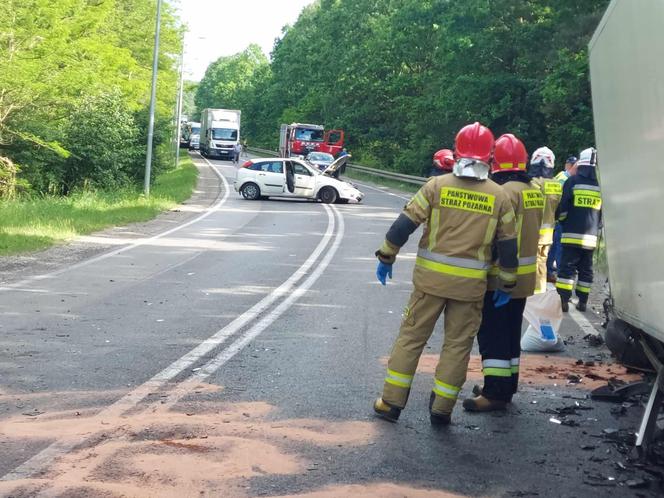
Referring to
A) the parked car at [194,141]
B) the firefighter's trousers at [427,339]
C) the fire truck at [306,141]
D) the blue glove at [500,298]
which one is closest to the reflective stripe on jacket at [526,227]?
the blue glove at [500,298]

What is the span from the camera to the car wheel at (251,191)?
34.1 meters

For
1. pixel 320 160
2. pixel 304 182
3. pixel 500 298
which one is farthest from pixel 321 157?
pixel 500 298

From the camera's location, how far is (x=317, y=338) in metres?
9.41

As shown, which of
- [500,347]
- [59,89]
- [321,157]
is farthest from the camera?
[321,157]

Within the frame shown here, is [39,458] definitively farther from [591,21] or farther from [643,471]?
[591,21]

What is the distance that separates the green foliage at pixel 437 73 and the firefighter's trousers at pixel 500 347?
27555 mm

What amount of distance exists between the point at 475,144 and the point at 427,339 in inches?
50.8

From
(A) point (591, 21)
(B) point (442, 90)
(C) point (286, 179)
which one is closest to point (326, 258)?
(C) point (286, 179)

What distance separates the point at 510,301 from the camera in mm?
7219

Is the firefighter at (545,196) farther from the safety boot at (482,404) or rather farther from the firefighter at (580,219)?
the safety boot at (482,404)

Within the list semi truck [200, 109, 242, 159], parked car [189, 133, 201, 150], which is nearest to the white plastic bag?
semi truck [200, 109, 242, 159]

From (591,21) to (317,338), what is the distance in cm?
2777

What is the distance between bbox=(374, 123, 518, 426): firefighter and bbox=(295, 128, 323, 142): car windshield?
5480cm

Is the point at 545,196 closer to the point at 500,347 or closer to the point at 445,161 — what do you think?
the point at 445,161
